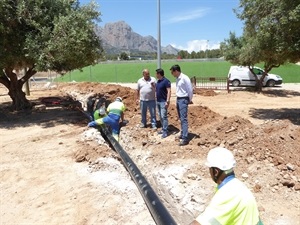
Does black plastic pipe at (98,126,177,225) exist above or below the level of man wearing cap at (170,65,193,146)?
below

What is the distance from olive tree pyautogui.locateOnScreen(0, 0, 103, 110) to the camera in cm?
1163

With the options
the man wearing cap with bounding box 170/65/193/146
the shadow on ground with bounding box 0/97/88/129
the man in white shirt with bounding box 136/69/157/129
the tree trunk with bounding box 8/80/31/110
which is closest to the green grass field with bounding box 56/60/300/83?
the tree trunk with bounding box 8/80/31/110

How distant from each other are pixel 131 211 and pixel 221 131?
13.1 feet

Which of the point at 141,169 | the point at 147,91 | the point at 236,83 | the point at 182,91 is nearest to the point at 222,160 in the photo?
the point at 182,91

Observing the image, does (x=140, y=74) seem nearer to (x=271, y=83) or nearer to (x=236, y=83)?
(x=236, y=83)

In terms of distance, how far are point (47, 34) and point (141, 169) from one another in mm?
6967

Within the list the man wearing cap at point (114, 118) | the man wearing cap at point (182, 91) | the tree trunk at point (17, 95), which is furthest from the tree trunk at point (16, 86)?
the man wearing cap at point (182, 91)

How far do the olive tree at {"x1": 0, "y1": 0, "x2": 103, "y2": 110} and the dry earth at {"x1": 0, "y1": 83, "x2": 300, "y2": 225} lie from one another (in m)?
2.97

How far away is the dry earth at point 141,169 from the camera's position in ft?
17.3

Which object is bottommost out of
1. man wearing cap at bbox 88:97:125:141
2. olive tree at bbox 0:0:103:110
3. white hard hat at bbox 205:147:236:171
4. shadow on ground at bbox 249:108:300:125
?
shadow on ground at bbox 249:108:300:125

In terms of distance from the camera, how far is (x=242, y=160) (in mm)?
6703

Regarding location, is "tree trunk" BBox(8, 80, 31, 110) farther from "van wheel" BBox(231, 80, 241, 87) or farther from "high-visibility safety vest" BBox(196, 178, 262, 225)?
"van wheel" BBox(231, 80, 241, 87)

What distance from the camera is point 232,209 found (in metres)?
2.47

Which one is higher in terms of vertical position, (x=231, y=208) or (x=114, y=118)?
(x=231, y=208)
